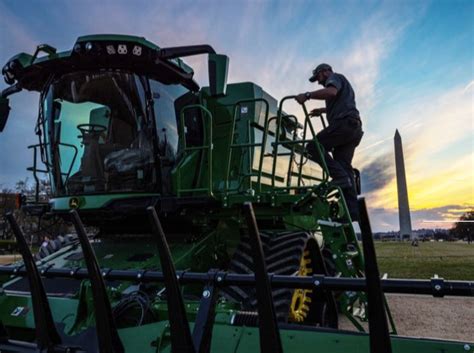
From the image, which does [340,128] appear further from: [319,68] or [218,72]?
[218,72]

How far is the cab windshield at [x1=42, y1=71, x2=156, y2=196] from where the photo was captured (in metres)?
4.87

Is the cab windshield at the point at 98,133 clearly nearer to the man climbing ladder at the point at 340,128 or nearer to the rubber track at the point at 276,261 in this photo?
the rubber track at the point at 276,261

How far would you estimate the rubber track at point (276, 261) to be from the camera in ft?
13.1

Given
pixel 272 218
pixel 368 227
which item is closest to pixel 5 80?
pixel 272 218

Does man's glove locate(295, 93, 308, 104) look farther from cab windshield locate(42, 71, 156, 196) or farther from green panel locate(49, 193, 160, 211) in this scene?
green panel locate(49, 193, 160, 211)

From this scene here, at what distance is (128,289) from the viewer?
13.3 ft

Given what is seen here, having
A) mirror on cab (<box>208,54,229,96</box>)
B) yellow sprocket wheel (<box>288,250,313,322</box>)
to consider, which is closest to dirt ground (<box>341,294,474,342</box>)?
yellow sprocket wheel (<box>288,250,313,322</box>)

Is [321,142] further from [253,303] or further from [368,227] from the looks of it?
[368,227]

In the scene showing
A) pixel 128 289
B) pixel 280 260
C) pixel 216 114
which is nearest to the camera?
pixel 128 289

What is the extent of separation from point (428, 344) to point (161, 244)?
156 centimetres

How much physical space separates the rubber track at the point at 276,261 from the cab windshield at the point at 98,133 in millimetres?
1316

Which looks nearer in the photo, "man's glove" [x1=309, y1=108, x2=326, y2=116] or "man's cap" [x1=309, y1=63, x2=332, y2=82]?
"man's cap" [x1=309, y1=63, x2=332, y2=82]

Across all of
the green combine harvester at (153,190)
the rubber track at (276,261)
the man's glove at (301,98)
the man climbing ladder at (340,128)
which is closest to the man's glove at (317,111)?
the man climbing ladder at (340,128)

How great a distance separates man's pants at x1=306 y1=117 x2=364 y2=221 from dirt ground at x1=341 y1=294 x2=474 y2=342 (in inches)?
95.5
